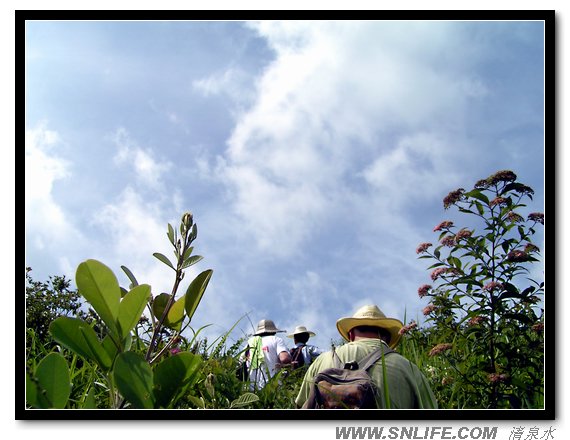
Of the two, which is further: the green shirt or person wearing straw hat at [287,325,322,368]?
person wearing straw hat at [287,325,322,368]

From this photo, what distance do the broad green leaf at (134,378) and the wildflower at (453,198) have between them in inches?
61.0

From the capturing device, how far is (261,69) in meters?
2.60

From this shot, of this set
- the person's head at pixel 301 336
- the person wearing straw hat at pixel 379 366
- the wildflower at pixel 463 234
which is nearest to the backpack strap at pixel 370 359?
the person wearing straw hat at pixel 379 366

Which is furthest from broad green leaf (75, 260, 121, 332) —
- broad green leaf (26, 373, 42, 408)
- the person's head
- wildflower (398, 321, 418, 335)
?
the person's head

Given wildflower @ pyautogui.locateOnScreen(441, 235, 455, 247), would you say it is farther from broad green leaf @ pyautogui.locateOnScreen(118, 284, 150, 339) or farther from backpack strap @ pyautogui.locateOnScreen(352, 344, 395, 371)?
broad green leaf @ pyautogui.locateOnScreen(118, 284, 150, 339)

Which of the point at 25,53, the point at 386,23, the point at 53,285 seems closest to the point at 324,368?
the point at 386,23

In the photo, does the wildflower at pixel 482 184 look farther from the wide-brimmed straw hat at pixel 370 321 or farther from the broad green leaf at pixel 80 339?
the broad green leaf at pixel 80 339

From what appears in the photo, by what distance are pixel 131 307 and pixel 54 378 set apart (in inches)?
13.5

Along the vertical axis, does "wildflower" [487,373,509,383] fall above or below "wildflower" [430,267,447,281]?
below

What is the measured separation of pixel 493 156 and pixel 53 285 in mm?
2822

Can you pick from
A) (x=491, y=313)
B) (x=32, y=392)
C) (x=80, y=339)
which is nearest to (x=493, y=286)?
(x=491, y=313)

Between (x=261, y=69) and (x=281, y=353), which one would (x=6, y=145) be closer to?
(x=261, y=69)

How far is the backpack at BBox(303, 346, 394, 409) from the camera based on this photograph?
218 cm

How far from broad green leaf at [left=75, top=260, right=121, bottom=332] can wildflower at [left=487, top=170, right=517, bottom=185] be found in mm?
1721
